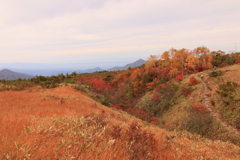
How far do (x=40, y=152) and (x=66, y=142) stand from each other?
0.48 m

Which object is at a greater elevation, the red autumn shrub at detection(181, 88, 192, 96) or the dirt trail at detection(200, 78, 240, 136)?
the red autumn shrub at detection(181, 88, 192, 96)

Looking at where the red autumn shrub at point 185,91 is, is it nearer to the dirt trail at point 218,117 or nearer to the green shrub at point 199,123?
the dirt trail at point 218,117

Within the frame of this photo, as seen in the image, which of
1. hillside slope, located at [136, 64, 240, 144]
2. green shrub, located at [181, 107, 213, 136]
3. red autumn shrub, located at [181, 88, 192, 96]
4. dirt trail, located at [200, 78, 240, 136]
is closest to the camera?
dirt trail, located at [200, 78, 240, 136]

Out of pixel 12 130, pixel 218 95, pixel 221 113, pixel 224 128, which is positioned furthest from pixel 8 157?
pixel 218 95

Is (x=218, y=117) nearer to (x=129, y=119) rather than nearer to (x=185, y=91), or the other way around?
(x=185, y=91)

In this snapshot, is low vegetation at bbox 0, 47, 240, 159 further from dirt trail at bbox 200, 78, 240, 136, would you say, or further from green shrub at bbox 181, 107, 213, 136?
dirt trail at bbox 200, 78, 240, 136

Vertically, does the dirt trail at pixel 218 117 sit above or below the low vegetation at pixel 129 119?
below

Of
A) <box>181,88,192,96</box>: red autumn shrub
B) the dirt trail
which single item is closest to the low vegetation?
<box>181,88,192,96</box>: red autumn shrub

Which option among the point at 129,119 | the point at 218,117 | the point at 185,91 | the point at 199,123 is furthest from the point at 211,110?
the point at 129,119

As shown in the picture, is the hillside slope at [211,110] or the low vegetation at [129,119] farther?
the hillside slope at [211,110]

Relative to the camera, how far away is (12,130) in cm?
313

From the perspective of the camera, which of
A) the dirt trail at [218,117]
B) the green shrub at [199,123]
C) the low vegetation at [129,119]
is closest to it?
the low vegetation at [129,119]

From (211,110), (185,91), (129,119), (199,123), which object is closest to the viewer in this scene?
(129,119)

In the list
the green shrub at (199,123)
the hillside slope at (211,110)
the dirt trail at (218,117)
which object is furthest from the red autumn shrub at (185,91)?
the green shrub at (199,123)
